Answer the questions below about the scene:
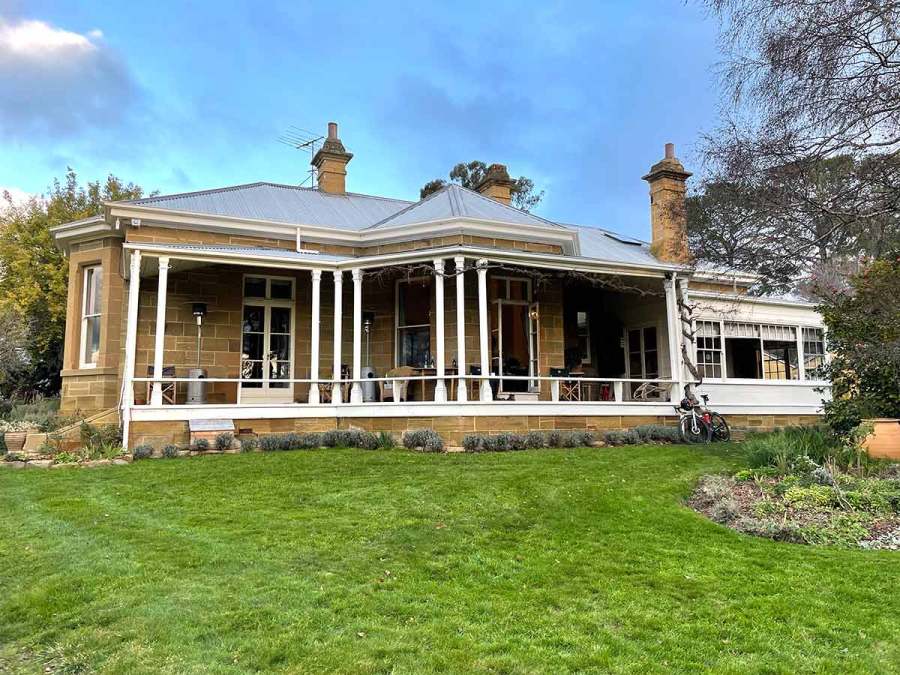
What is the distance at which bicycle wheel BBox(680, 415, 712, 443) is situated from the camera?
1179 centimetres

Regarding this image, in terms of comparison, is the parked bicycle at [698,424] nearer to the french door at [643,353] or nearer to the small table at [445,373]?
the french door at [643,353]

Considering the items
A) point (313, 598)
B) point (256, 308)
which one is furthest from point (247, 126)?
point (313, 598)

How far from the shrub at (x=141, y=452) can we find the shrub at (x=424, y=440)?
4.00 meters

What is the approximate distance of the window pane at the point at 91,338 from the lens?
42.7ft

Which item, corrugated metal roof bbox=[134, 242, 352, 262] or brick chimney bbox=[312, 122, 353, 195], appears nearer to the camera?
corrugated metal roof bbox=[134, 242, 352, 262]

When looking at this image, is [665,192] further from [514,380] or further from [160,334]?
[160,334]

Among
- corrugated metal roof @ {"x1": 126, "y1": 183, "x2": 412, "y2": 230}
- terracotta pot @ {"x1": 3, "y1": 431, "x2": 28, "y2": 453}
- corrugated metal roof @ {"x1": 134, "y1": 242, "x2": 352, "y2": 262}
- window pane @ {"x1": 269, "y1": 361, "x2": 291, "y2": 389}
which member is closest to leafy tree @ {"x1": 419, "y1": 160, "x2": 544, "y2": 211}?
corrugated metal roof @ {"x1": 126, "y1": 183, "x2": 412, "y2": 230}

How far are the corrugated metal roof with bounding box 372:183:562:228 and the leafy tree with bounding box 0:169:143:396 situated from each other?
13.1 meters

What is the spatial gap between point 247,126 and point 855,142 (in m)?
14.8

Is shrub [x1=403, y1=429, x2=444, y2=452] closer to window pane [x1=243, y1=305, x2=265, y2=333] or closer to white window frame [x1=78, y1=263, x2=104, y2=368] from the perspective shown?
window pane [x1=243, y1=305, x2=265, y2=333]

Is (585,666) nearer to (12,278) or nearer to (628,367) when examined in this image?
(628,367)

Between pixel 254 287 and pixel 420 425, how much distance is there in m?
4.98

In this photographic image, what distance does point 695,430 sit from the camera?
11.9 metres

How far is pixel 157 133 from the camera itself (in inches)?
777
